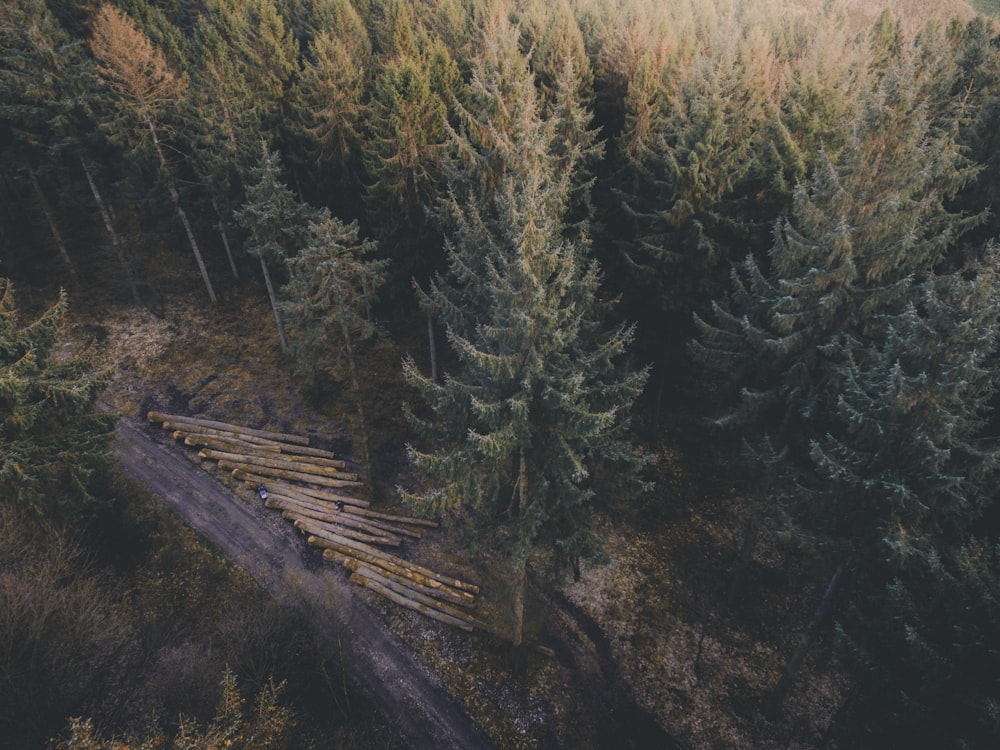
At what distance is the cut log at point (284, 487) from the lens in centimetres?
2208

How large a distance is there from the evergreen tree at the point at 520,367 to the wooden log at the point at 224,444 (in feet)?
38.3

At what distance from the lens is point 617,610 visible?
63.5 ft

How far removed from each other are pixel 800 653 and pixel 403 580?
13.8m

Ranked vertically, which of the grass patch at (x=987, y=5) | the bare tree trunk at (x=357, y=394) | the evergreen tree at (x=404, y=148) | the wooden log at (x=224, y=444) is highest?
the grass patch at (x=987, y=5)

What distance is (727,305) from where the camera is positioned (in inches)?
724

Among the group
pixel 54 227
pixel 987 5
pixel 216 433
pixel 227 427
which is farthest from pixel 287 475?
pixel 987 5

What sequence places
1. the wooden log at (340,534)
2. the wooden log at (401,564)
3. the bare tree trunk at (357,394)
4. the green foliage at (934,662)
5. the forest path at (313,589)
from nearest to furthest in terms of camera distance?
the green foliage at (934,662), the forest path at (313,589), the bare tree trunk at (357,394), the wooden log at (401,564), the wooden log at (340,534)

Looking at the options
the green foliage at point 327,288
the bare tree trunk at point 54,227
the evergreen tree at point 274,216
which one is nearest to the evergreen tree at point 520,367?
the green foliage at point 327,288

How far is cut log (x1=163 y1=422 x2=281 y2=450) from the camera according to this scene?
78.7 feet

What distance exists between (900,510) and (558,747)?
39.8 ft

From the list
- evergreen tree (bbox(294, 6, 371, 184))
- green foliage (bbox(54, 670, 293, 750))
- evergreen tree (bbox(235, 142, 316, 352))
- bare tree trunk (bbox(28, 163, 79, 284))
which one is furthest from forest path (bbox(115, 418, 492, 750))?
evergreen tree (bbox(294, 6, 371, 184))

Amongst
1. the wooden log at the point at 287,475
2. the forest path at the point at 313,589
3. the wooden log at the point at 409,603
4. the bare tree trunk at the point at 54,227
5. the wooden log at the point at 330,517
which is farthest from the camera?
the bare tree trunk at the point at 54,227

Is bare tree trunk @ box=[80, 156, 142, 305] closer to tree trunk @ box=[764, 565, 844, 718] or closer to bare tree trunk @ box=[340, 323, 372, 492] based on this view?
bare tree trunk @ box=[340, 323, 372, 492]

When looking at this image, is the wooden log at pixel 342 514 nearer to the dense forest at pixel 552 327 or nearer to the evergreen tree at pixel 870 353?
the dense forest at pixel 552 327
